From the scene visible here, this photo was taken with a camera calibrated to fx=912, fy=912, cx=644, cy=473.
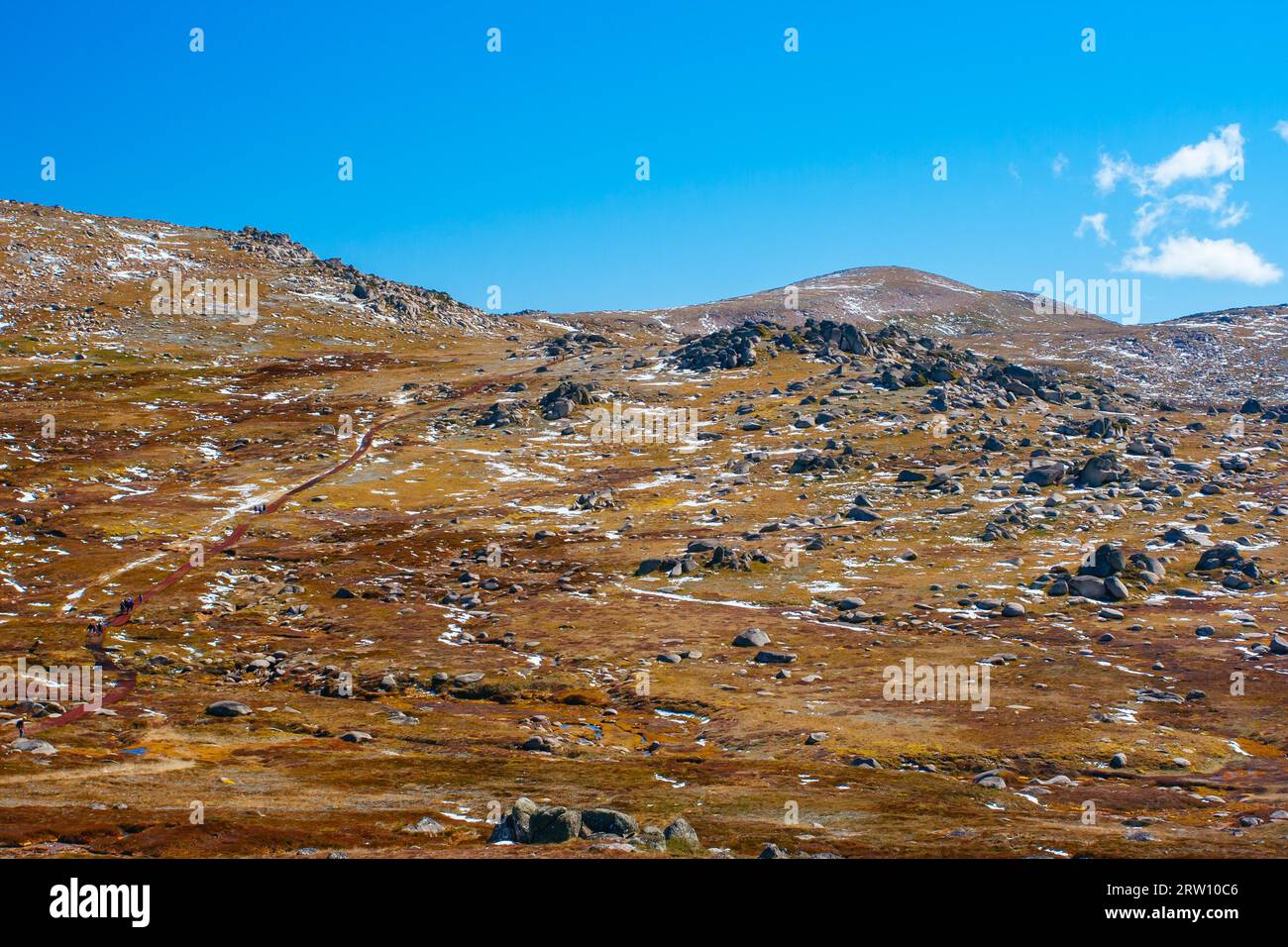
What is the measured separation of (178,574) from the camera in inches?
3233

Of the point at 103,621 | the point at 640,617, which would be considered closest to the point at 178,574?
the point at 103,621

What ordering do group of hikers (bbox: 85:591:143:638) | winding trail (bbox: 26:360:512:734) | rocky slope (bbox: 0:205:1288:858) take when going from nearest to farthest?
rocky slope (bbox: 0:205:1288:858) → winding trail (bbox: 26:360:512:734) → group of hikers (bbox: 85:591:143:638)

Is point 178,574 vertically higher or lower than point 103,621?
higher

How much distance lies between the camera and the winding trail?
166 feet

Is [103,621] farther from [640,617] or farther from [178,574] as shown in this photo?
[640,617]

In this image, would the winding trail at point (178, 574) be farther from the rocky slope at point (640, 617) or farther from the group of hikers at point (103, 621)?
the rocky slope at point (640, 617)

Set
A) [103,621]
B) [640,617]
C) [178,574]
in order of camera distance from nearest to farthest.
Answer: [103,621] < [640,617] < [178,574]

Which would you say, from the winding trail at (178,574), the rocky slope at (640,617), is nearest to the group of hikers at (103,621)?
the winding trail at (178,574)

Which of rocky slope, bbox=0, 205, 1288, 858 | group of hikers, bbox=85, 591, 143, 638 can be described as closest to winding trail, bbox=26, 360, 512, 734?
group of hikers, bbox=85, 591, 143, 638

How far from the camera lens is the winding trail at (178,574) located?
50500 mm

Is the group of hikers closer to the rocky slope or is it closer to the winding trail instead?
the winding trail

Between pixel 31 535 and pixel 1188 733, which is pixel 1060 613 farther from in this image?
pixel 31 535

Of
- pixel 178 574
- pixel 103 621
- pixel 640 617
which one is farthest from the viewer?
pixel 178 574
